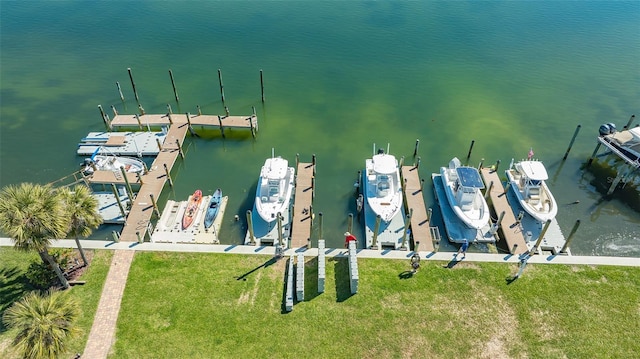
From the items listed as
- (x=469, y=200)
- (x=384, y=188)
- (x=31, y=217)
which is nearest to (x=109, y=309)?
(x=31, y=217)

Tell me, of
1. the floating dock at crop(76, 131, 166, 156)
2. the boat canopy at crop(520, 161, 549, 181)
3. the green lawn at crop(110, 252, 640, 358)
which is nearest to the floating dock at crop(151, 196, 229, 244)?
the green lawn at crop(110, 252, 640, 358)

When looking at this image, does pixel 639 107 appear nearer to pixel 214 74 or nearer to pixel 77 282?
pixel 214 74

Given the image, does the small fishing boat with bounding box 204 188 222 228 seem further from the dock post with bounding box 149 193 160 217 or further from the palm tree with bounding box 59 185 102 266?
the palm tree with bounding box 59 185 102 266

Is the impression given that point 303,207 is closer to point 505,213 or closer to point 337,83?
point 505,213

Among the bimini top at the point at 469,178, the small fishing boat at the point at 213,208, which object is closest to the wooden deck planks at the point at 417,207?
the bimini top at the point at 469,178

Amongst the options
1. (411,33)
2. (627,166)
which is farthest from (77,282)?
(411,33)

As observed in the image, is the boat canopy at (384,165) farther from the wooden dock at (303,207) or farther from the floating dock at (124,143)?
the floating dock at (124,143)
